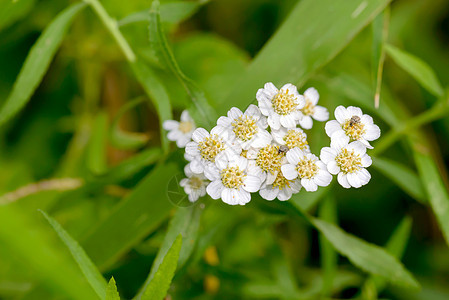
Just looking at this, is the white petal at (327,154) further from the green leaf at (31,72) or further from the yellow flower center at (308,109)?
the green leaf at (31,72)

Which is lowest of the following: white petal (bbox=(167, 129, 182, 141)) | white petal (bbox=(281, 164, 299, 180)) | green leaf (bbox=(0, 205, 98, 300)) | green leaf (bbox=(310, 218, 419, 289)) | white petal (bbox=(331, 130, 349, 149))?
green leaf (bbox=(310, 218, 419, 289))

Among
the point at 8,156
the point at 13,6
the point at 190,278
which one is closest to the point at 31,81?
the point at 13,6

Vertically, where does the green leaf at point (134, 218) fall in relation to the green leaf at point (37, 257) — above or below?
below

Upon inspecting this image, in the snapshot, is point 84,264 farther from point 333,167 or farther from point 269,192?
point 333,167

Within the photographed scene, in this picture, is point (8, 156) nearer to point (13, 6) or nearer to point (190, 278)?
point (13, 6)

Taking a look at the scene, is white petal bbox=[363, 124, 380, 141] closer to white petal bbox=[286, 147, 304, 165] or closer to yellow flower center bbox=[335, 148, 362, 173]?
yellow flower center bbox=[335, 148, 362, 173]

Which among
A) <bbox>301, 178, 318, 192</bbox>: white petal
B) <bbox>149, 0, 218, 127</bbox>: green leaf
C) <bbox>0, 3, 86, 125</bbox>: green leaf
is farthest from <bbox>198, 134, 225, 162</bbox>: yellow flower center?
<bbox>0, 3, 86, 125</bbox>: green leaf

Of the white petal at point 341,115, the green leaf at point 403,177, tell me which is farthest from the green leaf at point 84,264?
the green leaf at point 403,177

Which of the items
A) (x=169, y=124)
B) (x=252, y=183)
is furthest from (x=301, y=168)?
(x=169, y=124)
